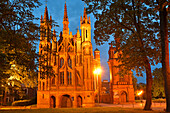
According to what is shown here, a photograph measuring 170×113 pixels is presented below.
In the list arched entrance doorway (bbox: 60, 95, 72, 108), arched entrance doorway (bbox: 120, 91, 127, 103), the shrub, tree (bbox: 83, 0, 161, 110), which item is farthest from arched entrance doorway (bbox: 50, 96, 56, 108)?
tree (bbox: 83, 0, 161, 110)

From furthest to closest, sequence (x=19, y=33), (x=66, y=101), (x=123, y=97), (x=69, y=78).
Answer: (x=123, y=97)
(x=66, y=101)
(x=69, y=78)
(x=19, y=33)

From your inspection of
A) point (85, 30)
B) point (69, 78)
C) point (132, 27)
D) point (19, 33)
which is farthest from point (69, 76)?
point (19, 33)

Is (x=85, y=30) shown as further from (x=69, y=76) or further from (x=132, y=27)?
(x=132, y=27)

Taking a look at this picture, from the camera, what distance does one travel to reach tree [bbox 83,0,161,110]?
19.4 metres

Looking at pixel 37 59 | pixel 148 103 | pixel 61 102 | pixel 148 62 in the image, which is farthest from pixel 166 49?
pixel 61 102

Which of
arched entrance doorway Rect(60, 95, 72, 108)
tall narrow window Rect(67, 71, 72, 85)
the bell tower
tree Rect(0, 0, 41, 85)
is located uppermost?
the bell tower

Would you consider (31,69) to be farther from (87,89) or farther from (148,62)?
(87,89)

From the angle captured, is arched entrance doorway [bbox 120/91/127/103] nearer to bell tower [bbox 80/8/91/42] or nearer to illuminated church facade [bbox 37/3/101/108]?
illuminated church facade [bbox 37/3/101/108]

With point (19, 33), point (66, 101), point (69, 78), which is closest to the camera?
point (19, 33)

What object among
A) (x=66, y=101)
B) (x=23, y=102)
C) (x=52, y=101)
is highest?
(x=52, y=101)

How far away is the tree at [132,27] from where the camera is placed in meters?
19.4

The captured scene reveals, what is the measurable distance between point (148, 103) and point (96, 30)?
962 cm

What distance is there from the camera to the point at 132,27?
22641mm

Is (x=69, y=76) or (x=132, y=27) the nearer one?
(x=132, y=27)
